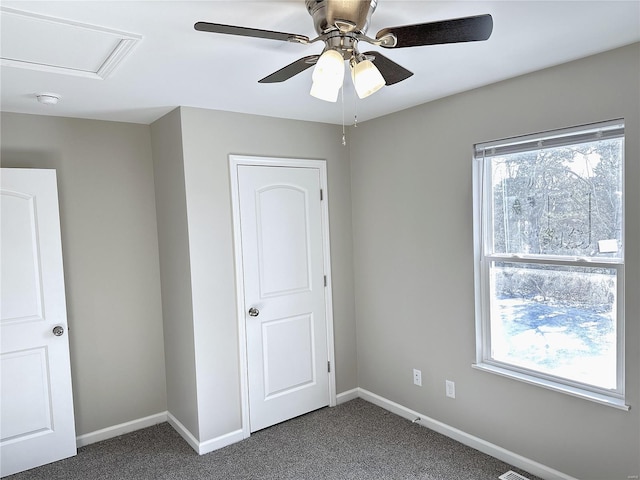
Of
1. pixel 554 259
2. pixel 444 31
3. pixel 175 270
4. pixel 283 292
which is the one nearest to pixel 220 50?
pixel 444 31

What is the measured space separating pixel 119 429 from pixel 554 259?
3254 mm

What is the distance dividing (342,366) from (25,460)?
2.33 m

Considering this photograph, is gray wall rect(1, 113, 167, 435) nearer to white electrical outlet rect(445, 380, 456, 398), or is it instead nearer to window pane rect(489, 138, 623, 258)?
white electrical outlet rect(445, 380, 456, 398)

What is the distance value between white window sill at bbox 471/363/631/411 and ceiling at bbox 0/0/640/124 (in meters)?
1.78

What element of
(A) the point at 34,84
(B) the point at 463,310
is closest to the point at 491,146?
(B) the point at 463,310

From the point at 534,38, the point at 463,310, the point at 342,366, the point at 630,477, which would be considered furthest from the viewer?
the point at 342,366

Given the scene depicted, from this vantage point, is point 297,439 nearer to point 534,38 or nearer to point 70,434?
point 70,434

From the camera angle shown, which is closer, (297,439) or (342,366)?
(297,439)

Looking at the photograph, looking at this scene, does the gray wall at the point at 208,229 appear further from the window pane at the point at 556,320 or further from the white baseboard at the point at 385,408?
the window pane at the point at 556,320

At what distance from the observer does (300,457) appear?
298 centimetres

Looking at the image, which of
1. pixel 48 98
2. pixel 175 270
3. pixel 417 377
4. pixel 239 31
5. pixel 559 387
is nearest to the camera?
pixel 239 31

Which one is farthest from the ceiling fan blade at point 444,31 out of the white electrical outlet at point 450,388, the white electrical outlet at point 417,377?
the white electrical outlet at point 417,377

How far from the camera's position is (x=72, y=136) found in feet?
10.4

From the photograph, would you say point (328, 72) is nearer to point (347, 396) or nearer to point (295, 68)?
point (295, 68)
